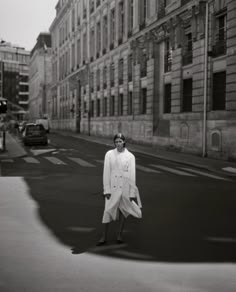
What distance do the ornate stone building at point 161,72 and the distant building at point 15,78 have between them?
281ft

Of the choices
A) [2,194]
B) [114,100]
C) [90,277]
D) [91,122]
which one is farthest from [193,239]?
[91,122]

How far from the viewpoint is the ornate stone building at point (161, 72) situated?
23266 millimetres

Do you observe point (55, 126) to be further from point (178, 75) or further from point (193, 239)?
point (193, 239)

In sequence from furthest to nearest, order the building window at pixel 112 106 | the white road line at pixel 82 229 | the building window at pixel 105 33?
the building window at pixel 105 33 < the building window at pixel 112 106 < the white road line at pixel 82 229

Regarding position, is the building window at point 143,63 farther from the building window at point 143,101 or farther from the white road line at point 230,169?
the white road line at point 230,169

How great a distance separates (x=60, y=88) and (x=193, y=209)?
69214 mm

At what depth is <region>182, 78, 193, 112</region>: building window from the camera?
27.0 meters

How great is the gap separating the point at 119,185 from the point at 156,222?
1.91 meters

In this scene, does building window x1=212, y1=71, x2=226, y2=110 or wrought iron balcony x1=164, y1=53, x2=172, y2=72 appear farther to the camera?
wrought iron balcony x1=164, y1=53, x2=172, y2=72

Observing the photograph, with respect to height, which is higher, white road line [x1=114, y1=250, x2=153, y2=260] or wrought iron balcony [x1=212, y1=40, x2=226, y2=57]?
wrought iron balcony [x1=212, y1=40, x2=226, y2=57]

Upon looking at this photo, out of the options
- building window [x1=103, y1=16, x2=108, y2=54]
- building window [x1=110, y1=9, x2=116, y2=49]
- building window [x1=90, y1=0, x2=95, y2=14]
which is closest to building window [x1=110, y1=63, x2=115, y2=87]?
building window [x1=110, y1=9, x2=116, y2=49]

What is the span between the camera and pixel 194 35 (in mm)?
25562

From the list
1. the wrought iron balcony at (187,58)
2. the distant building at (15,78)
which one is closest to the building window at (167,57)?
the wrought iron balcony at (187,58)

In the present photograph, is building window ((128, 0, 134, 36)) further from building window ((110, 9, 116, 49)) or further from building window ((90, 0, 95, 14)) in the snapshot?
building window ((90, 0, 95, 14))
